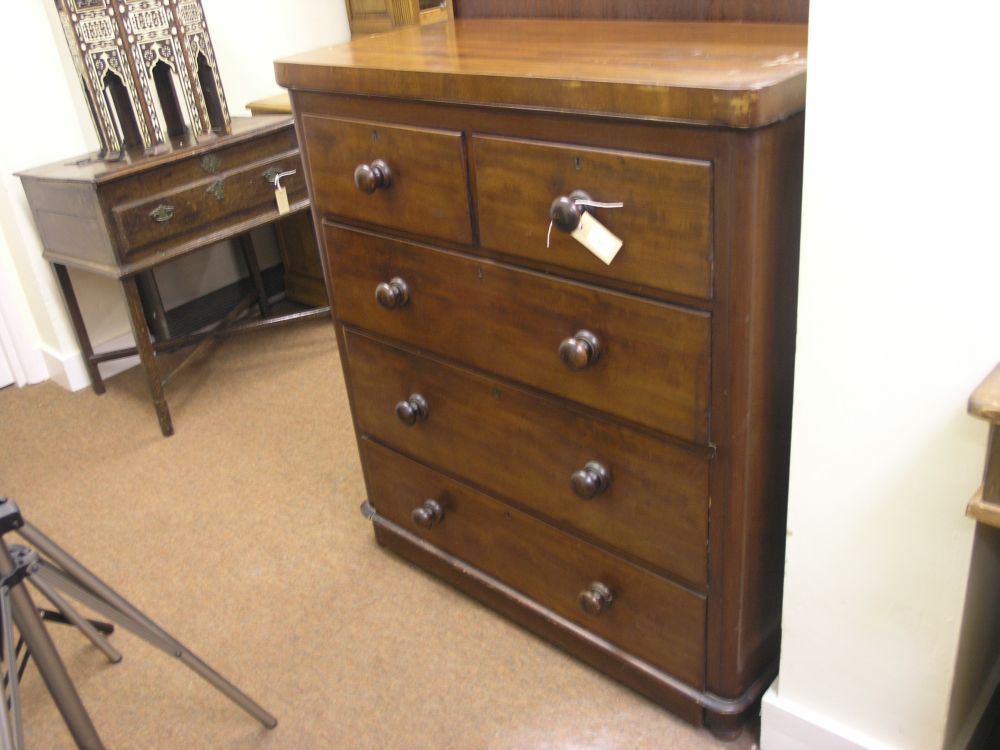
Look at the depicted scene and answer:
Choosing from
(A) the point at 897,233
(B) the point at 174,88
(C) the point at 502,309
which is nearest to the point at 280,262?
(B) the point at 174,88

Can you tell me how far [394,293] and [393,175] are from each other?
7.7 inches

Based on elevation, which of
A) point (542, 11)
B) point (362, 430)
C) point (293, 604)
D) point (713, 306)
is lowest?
point (293, 604)

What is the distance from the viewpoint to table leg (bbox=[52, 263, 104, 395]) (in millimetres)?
2547

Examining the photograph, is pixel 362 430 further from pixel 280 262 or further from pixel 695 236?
pixel 280 262

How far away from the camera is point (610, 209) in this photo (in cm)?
110

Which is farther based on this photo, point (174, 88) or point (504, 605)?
point (174, 88)

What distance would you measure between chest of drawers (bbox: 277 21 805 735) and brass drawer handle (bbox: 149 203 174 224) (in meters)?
0.90

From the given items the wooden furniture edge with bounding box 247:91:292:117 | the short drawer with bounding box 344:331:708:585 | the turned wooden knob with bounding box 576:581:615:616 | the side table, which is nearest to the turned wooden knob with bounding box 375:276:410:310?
the short drawer with bounding box 344:331:708:585

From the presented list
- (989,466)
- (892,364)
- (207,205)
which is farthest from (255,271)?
(989,466)

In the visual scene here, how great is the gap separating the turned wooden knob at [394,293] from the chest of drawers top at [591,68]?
12.0 inches

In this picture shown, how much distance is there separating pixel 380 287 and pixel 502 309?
0.26m

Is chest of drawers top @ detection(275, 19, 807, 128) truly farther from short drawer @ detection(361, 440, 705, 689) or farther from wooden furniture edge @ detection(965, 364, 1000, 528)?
short drawer @ detection(361, 440, 705, 689)

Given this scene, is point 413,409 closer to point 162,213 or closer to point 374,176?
point 374,176

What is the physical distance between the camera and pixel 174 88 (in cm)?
251
